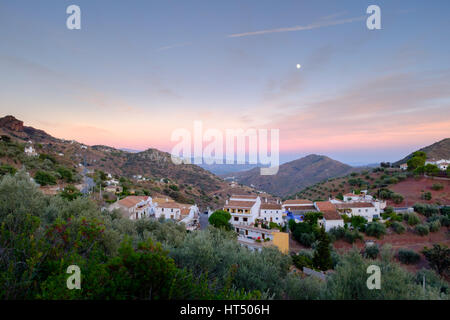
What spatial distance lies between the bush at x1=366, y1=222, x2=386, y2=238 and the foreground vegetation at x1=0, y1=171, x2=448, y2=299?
20.4 meters

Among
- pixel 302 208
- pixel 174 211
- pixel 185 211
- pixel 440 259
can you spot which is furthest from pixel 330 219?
pixel 174 211

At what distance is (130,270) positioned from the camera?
3.82 meters

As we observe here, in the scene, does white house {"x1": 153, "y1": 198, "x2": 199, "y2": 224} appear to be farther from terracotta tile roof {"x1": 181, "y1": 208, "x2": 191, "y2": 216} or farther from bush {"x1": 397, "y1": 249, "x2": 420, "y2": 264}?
bush {"x1": 397, "y1": 249, "x2": 420, "y2": 264}

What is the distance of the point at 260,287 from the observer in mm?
5832

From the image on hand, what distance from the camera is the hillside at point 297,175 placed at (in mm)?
77312

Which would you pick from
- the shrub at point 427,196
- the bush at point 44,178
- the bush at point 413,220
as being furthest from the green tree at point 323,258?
the bush at point 44,178

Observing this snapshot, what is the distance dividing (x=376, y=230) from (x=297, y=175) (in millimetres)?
64274

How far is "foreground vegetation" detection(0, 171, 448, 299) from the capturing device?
3.78m

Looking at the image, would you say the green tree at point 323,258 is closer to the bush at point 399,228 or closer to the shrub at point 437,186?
the bush at point 399,228

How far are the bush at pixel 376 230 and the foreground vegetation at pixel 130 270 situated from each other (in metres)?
20.4

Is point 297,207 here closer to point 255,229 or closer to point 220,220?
point 255,229

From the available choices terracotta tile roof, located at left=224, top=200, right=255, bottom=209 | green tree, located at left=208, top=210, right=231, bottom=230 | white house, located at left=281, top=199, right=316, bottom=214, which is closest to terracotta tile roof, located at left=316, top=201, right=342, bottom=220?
white house, located at left=281, top=199, right=316, bottom=214
